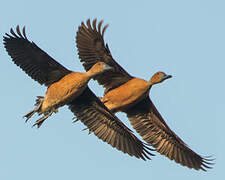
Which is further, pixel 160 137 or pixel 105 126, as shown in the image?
pixel 160 137

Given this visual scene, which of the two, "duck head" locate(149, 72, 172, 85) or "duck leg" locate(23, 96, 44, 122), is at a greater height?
"duck leg" locate(23, 96, 44, 122)

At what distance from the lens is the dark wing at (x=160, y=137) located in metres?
20.5

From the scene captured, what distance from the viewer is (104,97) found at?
66.3ft

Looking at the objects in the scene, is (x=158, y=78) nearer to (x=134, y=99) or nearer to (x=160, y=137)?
(x=134, y=99)

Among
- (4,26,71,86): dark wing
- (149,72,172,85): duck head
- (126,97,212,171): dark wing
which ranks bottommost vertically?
(126,97,212,171): dark wing

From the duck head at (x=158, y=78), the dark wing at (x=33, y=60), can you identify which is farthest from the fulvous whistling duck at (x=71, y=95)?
the duck head at (x=158, y=78)

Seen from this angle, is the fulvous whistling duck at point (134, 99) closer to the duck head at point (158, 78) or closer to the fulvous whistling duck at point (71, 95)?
the duck head at point (158, 78)

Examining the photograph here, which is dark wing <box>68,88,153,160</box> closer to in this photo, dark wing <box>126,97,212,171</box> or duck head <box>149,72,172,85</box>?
dark wing <box>126,97,212,171</box>

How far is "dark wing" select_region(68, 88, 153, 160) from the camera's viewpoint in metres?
19.5

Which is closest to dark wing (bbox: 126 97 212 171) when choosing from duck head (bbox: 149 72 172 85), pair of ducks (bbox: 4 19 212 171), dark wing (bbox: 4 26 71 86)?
pair of ducks (bbox: 4 19 212 171)

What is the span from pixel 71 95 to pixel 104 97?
2.00 metres

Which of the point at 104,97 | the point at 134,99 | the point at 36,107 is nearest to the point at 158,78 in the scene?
the point at 134,99

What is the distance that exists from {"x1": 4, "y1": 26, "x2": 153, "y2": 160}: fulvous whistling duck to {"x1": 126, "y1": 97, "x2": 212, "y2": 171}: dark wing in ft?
3.14

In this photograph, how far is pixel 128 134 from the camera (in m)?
19.7
